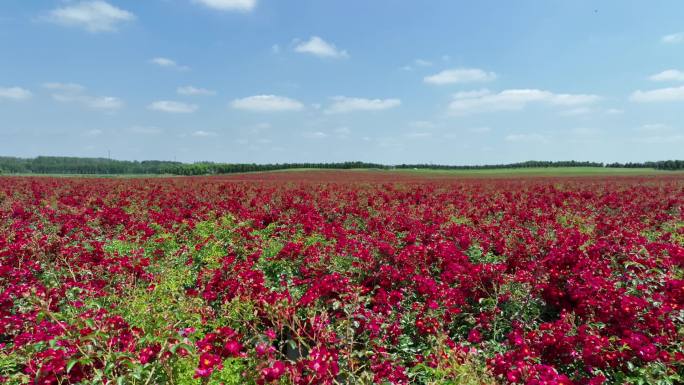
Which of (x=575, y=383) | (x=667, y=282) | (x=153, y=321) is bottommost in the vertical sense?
(x=575, y=383)

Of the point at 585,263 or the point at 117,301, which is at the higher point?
the point at 585,263

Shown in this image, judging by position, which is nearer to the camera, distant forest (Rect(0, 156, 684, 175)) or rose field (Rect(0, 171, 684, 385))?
rose field (Rect(0, 171, 684, 385))

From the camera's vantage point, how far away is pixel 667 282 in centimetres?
392

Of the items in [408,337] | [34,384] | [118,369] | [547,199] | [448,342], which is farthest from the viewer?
[547,199]

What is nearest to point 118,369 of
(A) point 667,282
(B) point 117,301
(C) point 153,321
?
(C) point 153,321

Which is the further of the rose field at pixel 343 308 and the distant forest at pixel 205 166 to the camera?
the distant forest at pixel 205 166

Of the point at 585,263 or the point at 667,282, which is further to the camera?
the point at 585,263

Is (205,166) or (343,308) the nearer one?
(343,308)

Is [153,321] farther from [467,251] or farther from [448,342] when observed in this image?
[467,251]

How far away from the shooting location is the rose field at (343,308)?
2879 mm

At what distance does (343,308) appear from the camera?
3740mm

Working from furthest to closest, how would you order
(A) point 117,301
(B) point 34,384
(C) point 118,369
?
(A) point 117,301 < (C) point 118,369 < (B) point 34,384

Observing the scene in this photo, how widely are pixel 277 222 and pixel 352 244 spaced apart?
12.4ft

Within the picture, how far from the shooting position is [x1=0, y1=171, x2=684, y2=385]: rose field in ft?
9.45
